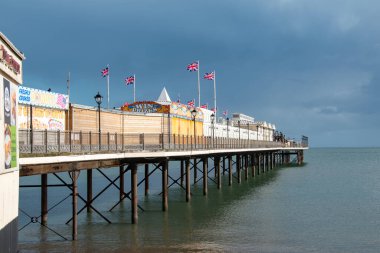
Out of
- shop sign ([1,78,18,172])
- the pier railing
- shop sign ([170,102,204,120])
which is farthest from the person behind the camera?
shop sign ([170,102,204,120])

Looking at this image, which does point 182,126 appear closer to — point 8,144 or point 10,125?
point 10,125

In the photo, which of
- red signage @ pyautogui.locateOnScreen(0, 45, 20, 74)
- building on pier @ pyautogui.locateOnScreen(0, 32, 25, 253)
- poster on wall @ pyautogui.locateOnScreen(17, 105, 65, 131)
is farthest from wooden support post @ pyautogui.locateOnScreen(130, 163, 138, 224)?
red signage @ pyautogui.locateOnScreen(0, 45, 20, 74)

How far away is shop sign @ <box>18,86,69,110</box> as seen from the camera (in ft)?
83.5

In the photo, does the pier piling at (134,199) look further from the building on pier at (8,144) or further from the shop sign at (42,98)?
the building on pier at (8,144)

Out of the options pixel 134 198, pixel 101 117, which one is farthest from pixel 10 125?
pixel 101 117

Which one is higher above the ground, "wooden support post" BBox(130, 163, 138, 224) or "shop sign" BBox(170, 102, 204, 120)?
"shop sign" BBox(170, 102, 204, 120)

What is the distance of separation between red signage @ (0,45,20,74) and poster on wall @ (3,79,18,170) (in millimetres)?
567

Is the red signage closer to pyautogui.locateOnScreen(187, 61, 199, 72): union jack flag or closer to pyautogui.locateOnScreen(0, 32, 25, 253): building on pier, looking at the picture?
pyautogui.locateOnScreen(0, 32, 25, 253): building on pier

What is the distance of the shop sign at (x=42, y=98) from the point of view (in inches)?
1002

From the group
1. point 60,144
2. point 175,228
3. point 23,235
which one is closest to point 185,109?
point 175,228

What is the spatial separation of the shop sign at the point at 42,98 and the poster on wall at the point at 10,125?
6.61 meters

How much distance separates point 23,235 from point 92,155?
586 cm

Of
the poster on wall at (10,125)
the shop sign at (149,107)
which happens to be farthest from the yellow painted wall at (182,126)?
the poster on wall at (10,125)

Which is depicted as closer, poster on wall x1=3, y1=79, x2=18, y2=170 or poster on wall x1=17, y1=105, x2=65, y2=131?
poster on wall x1=3, y1=79, x2=18, y2=170
